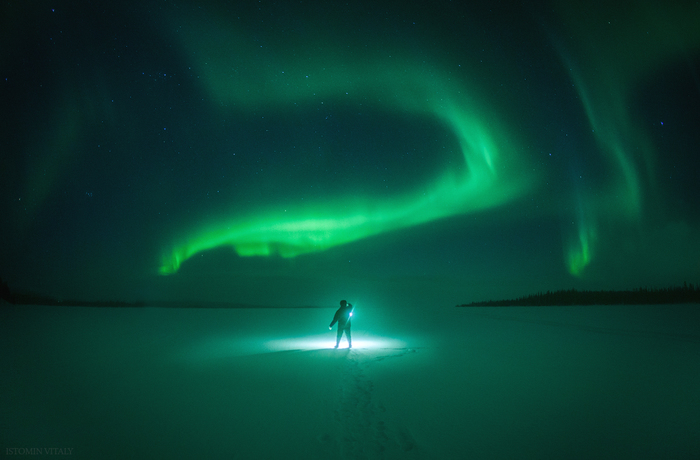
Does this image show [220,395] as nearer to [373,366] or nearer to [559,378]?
[373,366]

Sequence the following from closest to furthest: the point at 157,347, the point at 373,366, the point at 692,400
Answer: the point at 692,400 < the point at 373,366 < the point at 157,347

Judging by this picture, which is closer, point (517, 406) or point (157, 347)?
point (517, 406)

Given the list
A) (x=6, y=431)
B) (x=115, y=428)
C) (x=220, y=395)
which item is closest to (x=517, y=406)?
(x=220, y=395)

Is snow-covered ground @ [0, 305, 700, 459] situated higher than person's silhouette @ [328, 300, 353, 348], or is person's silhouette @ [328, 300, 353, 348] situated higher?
person's silhouette @ [328, 300, 353, 348]

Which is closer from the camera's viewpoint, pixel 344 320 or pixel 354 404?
pixel 354 404

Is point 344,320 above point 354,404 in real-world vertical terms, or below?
above

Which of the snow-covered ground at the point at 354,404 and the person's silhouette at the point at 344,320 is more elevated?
the person's silhouette at the point at 344,320

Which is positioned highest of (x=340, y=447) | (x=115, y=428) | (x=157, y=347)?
(x=157, y=347)

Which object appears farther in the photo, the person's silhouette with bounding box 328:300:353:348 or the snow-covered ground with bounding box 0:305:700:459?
Answer: the person's silhouette with bounding box 328:300:353:348

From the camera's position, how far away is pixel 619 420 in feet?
19.9

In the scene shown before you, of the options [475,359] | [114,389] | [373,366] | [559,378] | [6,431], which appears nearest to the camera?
[6,431]

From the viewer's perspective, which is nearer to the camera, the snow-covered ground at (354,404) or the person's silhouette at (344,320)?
the snow-covered ground at (354,404)

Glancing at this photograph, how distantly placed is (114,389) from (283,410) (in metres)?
3.97

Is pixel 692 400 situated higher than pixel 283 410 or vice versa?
pixel 283 410
